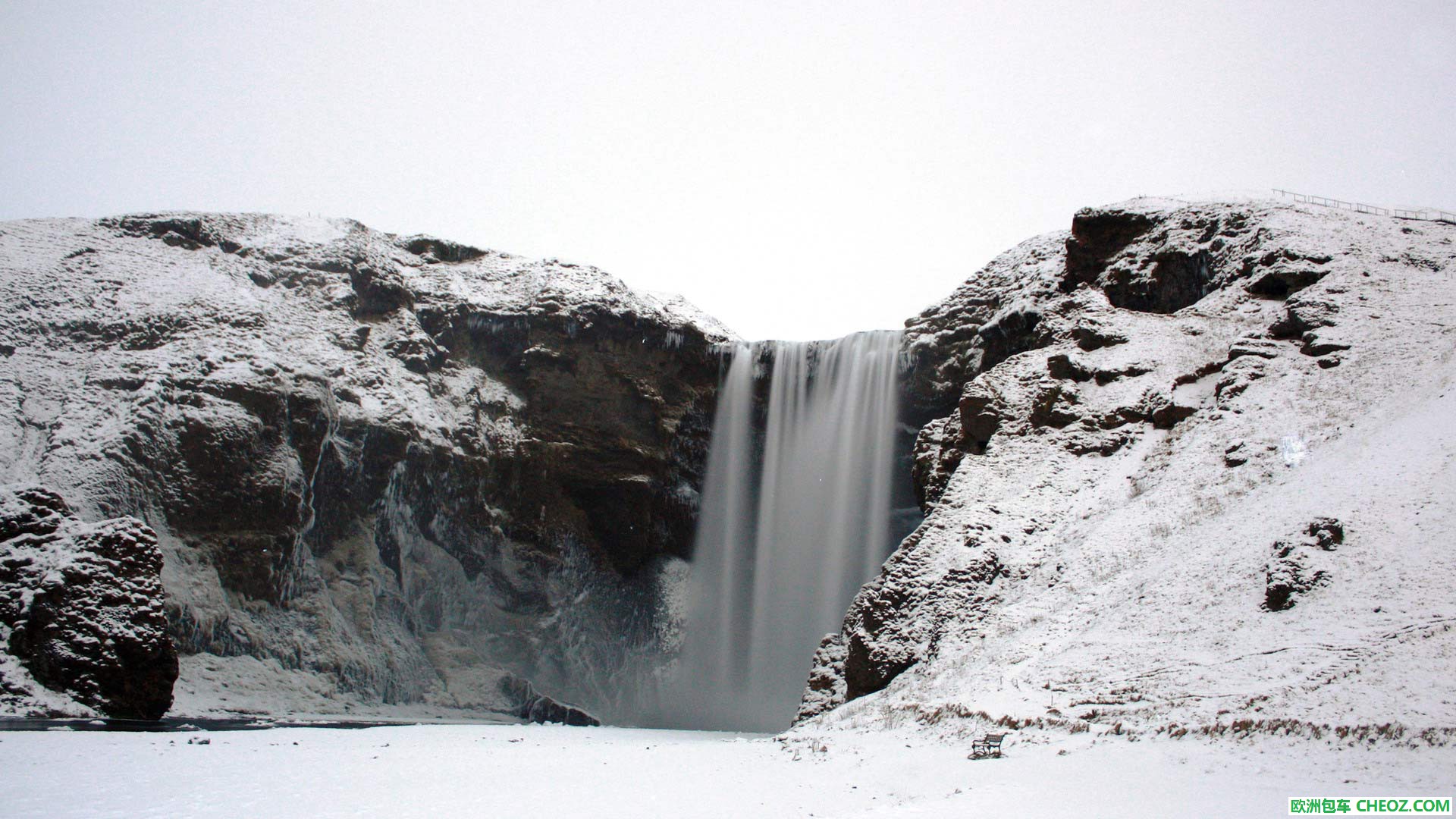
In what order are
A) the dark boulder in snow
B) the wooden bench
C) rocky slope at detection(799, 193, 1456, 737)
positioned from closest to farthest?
the wooden bench
rocky slope at detection(799, 193, 1456, 737)
the dark boulder in snow

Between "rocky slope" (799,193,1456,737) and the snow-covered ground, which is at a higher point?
"rocky slope" (799,193,1456,737)

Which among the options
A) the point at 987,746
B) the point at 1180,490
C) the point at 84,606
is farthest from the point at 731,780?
the point at 84,606

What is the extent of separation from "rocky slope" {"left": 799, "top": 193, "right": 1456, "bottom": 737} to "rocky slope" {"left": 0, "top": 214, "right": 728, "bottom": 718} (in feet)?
53.3

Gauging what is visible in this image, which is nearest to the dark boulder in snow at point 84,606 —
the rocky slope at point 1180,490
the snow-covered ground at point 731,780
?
the snow-covered ground at point 731,780

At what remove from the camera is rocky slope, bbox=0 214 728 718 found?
33531 millimetres

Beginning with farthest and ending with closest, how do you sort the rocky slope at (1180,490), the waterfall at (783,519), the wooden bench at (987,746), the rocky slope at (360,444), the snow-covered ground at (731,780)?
the waterfall at (783,519)
the rocky slope at (360,444)
the rocky slope at (1180,490)
the wooden bench at (987,746)
the snow-covered ground at (731,780)

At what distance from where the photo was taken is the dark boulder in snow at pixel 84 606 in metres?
23.1

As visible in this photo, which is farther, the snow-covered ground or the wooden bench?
the wooden bench

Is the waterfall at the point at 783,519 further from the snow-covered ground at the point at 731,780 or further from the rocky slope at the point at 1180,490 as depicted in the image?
the snow-covered ground at the point at 731,780

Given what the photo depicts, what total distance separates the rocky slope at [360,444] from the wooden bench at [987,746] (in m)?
24.4

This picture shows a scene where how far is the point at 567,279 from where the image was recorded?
48.1 metres

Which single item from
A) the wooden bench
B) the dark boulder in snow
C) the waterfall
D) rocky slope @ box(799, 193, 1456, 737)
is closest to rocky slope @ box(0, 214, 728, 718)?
the dark boulder in snow

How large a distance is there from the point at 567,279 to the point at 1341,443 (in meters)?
36.4

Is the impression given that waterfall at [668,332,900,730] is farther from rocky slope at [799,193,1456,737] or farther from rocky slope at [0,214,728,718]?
rocky slope at [799,193,1456,737]
